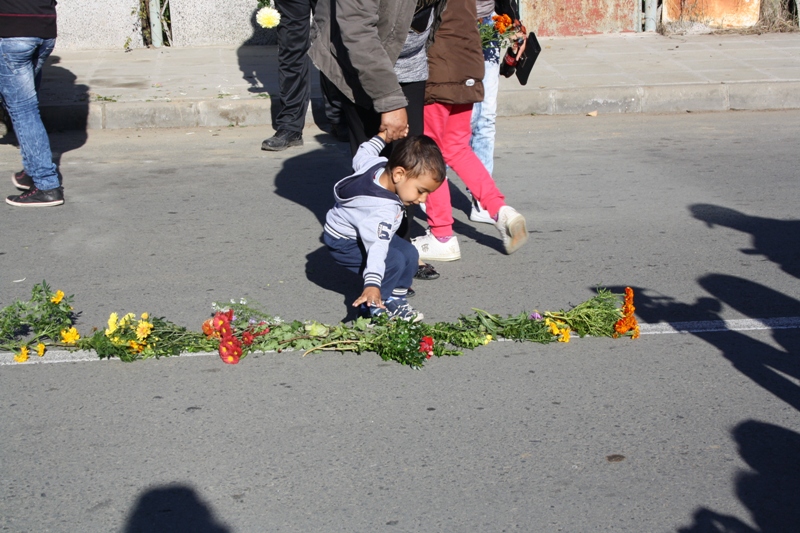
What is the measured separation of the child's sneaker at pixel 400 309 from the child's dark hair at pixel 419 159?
1.95ft

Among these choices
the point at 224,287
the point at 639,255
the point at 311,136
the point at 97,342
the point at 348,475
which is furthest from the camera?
the point at 311,136

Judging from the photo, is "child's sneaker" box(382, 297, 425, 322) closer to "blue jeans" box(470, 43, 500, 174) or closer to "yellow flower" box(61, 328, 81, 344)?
"yellow flower" box(61, 328, 81, 344)

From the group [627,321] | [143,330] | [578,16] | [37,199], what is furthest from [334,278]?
[578,16]

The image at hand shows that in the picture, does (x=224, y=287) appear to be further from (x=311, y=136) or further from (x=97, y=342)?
(x=311, y=136)

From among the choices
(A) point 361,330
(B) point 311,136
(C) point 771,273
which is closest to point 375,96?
(A) point 361,330

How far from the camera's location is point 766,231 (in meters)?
5.55

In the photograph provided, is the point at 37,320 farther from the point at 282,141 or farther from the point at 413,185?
the point at 282,141

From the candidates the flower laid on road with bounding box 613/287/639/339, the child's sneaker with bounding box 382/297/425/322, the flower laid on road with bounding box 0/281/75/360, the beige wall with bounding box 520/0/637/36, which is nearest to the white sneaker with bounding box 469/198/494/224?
the child's sneaker with bounding box 382/297/425/322

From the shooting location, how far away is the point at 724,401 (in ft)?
11.3

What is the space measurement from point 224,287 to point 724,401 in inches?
100

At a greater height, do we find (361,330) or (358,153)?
(358,153)

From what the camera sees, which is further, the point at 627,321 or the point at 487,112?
the point at 487,112

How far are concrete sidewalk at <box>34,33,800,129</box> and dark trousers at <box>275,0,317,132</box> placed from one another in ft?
2.71

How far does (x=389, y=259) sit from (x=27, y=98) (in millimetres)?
3288
